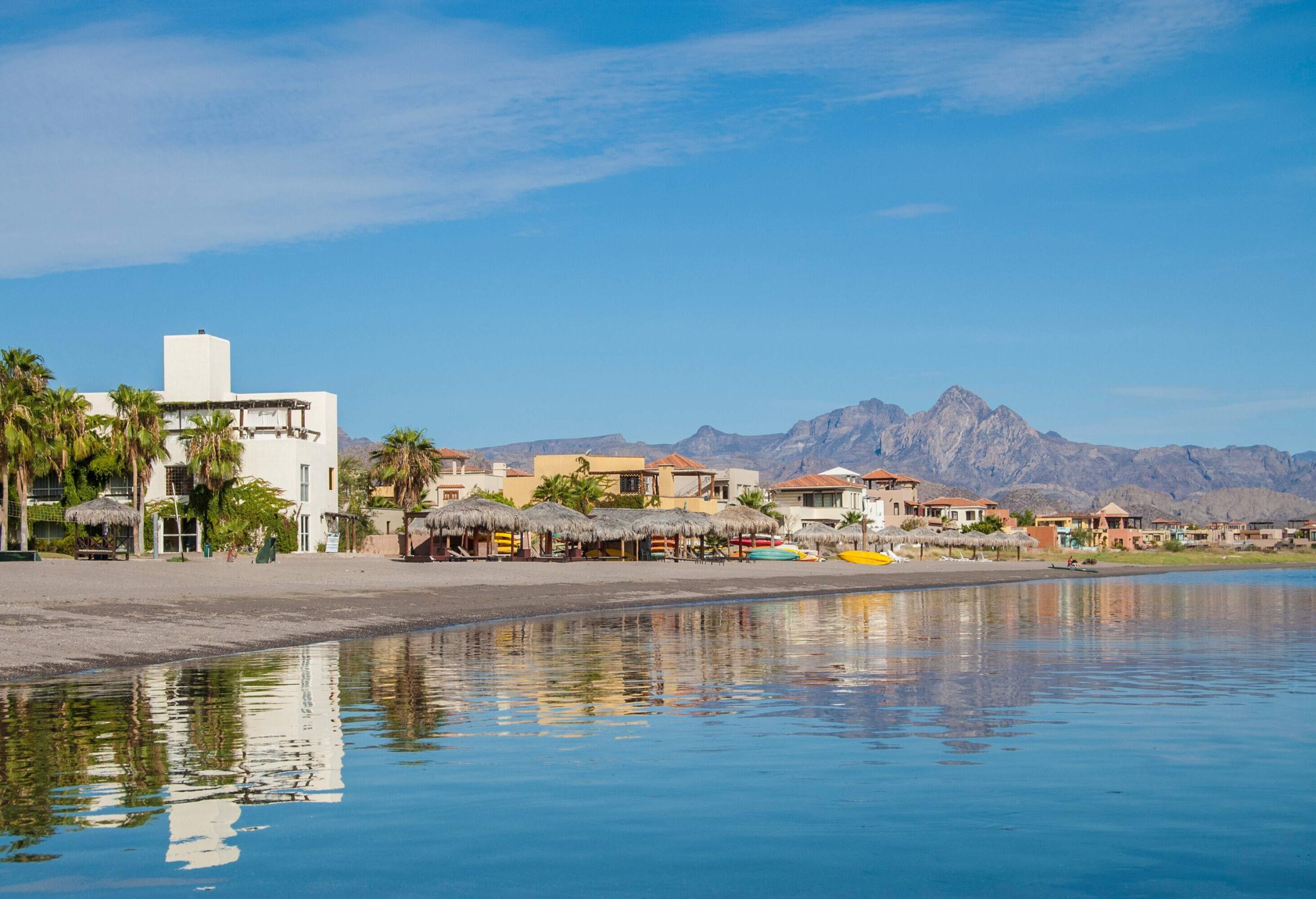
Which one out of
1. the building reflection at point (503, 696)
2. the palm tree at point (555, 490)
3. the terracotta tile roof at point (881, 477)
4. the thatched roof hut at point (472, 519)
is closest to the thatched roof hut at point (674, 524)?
the thatched roof hut at point (472, 519)

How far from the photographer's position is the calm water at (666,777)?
692 cm

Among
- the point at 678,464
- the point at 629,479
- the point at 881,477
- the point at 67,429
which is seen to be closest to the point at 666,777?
the point at 67,429

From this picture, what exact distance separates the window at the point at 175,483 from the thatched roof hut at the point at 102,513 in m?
3.36

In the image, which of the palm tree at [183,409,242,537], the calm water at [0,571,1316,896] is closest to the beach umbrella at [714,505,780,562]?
the palm tree at [183,409,242,537]

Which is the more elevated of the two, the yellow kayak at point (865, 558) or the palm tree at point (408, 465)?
the palm tree at point (408, 465)

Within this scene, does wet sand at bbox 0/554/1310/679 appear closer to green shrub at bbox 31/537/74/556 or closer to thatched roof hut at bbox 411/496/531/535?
thatched roof hut at bbox 411/496/531/535

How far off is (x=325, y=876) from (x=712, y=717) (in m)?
6.39

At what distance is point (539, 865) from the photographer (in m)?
7.03

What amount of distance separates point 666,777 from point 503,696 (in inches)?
201

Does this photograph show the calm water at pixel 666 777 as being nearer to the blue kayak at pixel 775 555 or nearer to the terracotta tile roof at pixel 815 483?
the blue kayak at pixel 775 555

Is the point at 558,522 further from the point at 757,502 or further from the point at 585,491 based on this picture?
the point at 757,502

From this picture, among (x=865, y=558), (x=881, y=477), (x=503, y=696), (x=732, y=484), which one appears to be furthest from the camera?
(x=881, y=477)

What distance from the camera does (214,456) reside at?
167 ft

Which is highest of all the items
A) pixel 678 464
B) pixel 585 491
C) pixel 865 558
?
pixel 678 464
